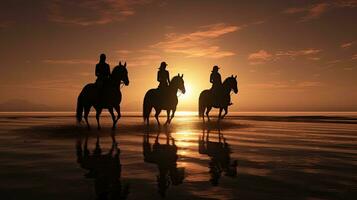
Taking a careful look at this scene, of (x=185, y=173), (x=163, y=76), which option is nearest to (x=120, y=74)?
(x=163, y=76)

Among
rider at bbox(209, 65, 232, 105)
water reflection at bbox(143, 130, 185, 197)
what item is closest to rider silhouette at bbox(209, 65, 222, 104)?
rider at bbox(209, 65, 232, 105)

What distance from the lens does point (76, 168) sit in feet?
22.9

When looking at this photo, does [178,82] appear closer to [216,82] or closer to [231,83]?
[216,82]

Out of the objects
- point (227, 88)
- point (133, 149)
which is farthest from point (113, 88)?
point (227, 88)

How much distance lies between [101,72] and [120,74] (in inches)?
34.5

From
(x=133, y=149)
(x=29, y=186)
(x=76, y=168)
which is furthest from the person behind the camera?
(x=133, y=149)

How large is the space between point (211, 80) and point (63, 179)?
17.0m

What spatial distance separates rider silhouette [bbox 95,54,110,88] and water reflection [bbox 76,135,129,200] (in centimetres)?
679

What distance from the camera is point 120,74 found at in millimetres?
17031

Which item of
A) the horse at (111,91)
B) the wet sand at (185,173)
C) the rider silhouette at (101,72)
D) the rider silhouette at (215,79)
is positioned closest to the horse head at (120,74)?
the horse at (111,91)

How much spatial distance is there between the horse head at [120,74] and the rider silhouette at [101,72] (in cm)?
38

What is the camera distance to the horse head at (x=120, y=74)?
669 inches

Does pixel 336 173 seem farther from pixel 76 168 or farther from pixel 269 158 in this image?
pixel 76 168

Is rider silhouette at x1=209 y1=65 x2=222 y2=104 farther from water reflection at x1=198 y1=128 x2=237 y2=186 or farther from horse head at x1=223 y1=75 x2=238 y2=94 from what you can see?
water reflection at x1=198 y1=128 x2=237 y2=186
